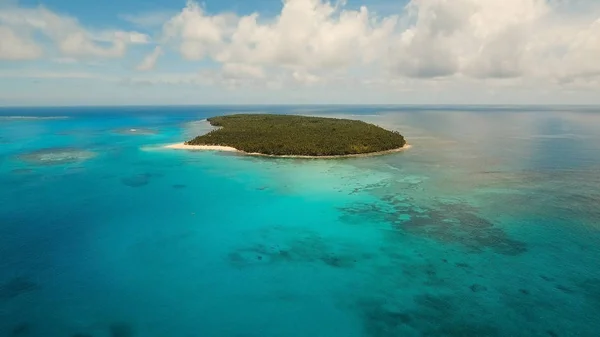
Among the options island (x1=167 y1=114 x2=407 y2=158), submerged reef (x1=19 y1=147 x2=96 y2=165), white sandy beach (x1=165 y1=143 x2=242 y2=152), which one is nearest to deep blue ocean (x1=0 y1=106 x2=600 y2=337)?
submerged reef (x1=19 y1=147 x2=96 y2=165)


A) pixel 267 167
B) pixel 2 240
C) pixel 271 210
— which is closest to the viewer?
pixel 2 240

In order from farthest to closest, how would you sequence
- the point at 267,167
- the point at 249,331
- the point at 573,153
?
the point at 573,153 → the point at 267,167 → the point at 249,331

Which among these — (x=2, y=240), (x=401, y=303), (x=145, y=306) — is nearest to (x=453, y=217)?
(x=401, y=303)

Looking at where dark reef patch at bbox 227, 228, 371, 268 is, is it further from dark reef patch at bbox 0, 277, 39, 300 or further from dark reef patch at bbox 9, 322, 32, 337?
dark reef patch at bbox 0, 277, 39, 300

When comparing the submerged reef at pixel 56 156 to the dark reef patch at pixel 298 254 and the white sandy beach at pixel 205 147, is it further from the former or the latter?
the dark reef patch at pixel 298 254

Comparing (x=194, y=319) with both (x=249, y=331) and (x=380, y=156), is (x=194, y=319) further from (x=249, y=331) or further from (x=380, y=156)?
(x=380, y=156)
